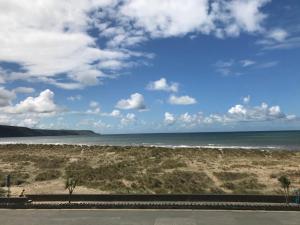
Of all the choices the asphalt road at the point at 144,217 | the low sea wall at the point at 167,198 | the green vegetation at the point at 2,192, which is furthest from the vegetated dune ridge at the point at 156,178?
the asphalt road at the point at 144,217

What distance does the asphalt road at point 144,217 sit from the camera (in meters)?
23.2

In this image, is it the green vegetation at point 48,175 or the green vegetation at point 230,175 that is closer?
the green vegetation at point 230,175

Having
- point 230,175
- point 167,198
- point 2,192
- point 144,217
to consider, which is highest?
point 230,175

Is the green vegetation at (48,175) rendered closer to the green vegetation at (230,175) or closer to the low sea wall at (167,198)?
the low sea wall at (167,198)

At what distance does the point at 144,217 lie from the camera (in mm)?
24312

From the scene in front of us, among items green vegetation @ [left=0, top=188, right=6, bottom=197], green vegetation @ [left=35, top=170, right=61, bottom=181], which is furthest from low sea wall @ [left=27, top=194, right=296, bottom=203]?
green vegetation @ [left=35, top=170, right=61, bottom=181]

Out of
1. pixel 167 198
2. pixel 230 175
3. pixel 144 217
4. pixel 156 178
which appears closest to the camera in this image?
pixel 144 217

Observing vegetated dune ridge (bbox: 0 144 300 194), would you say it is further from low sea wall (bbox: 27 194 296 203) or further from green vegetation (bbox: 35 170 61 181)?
low sea wall (bbox: 27 194 296 203)

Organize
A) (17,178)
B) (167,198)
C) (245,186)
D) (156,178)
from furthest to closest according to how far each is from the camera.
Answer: (17,178) → (156,178) → (245,186) → (167,198)

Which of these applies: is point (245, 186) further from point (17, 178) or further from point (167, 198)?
point (17, 178)

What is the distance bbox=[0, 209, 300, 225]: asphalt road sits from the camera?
23156 millimetres

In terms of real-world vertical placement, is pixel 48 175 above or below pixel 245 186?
above

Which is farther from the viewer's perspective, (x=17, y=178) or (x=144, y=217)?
(x=17, y=178)

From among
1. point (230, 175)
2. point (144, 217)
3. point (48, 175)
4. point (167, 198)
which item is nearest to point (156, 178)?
point (230, 175)
